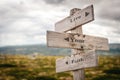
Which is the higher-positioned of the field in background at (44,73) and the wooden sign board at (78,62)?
the wooden sign board at (78,62)

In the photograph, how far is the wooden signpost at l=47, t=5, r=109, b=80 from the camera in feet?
29.0

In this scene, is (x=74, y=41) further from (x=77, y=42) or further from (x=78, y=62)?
(x=78, y=62)

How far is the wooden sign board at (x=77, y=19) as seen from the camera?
360 inches

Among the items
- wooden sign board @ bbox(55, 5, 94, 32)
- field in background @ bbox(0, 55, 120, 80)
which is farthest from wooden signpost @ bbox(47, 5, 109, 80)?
field in background @ bbox(0, 55, 120, 80)

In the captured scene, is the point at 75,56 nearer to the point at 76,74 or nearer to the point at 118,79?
the point at 76,74

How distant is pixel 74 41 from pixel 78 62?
0.81 meters

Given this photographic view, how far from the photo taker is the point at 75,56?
9406mm

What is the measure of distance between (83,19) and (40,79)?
3887 centimetres

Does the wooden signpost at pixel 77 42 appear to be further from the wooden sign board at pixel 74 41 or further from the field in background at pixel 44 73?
the field in background at pixel 44 73

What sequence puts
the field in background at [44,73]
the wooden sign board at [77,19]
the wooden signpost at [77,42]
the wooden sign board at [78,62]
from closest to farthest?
the wooden sign board at [78,62], the wooden signpost at [77,42], the wooden sign board at [77,19], the field in background at [44,73]

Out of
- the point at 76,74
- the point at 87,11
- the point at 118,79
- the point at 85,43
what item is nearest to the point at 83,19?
the point at 87,11

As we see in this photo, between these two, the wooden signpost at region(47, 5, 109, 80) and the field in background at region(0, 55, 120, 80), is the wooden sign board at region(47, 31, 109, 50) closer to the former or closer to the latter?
the wooden signpost at region(47, 5, 109, 80)

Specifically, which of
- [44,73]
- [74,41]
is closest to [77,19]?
[74,41]

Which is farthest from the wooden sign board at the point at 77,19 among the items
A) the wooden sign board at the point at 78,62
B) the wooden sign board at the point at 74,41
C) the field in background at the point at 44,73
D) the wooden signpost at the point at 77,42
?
the field in background at the point at 44,73
